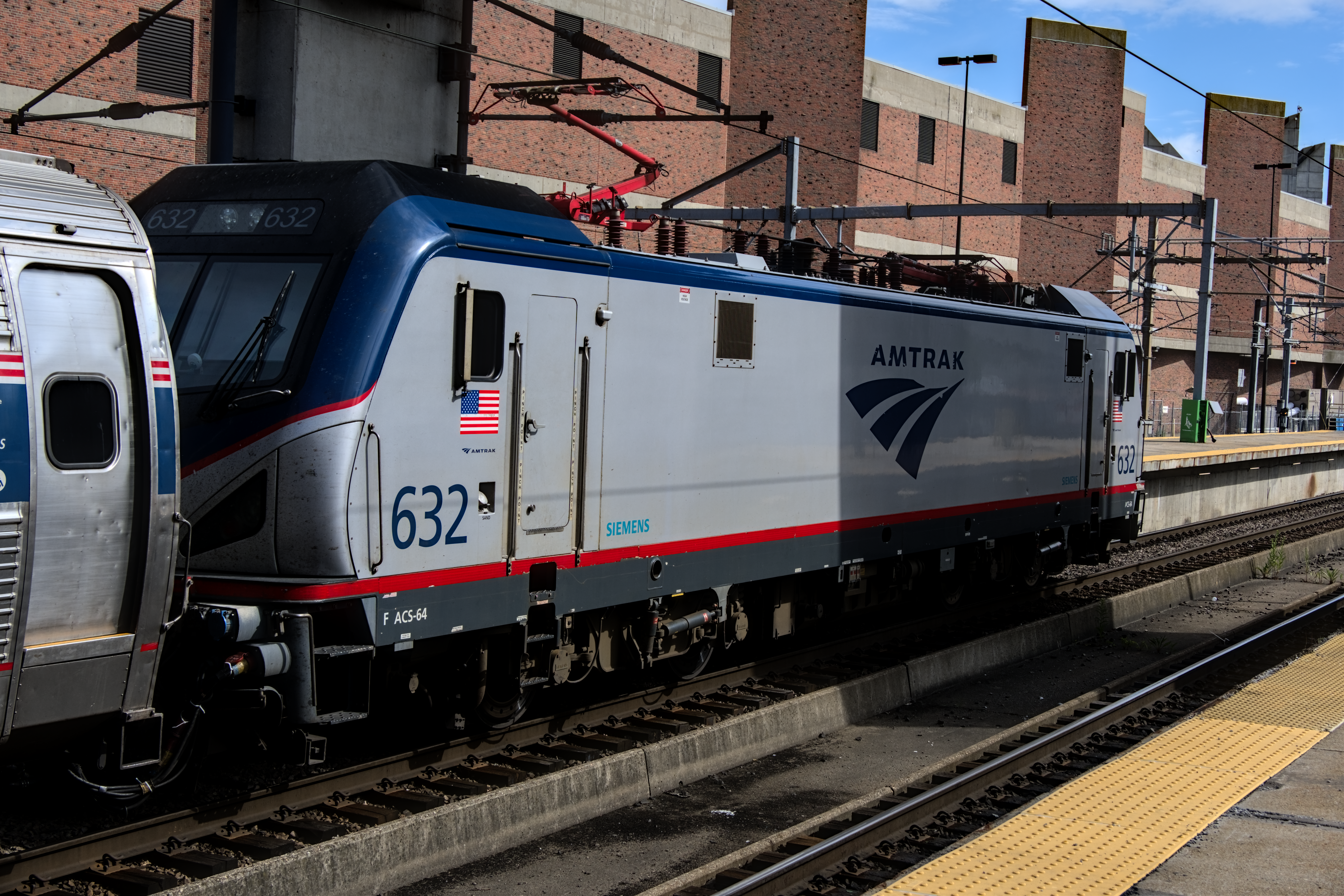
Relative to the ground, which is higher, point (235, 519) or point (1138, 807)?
point (235, 519)

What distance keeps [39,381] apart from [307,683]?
2.16 m

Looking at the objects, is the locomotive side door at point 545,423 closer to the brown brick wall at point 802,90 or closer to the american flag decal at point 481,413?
the american flag decal at point 481,413

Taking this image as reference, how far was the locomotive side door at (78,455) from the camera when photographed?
5527mm

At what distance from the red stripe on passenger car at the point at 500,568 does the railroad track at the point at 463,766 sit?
114 centimetres

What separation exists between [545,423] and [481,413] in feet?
1.97

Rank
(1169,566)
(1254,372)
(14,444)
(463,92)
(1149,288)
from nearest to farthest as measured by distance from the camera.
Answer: (14,444)
(1169,566)
(463,92)
(1149,288)
(1254,372)

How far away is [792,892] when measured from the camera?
6672 millimetres

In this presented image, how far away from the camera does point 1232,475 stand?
3167cm

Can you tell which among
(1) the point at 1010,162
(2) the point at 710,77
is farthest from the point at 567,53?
(1) the point at 1010,162

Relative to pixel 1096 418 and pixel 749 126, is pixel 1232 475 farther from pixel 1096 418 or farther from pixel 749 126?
pixel 749 126

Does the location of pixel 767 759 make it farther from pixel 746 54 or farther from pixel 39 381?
pixel 746 54

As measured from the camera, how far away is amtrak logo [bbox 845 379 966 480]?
1215 centimetres

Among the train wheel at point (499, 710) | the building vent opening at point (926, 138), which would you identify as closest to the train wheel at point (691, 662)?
the train wheel at point (499, 710)

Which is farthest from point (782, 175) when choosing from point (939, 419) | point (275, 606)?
point (275, 606)
